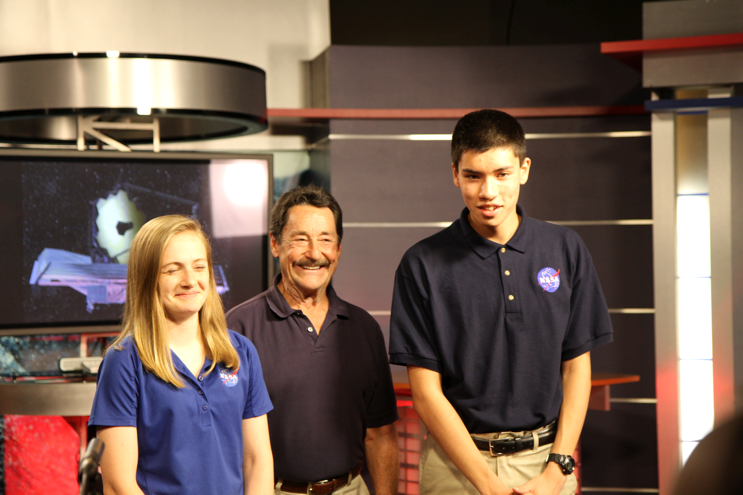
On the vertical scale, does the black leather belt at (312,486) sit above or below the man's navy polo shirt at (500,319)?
below

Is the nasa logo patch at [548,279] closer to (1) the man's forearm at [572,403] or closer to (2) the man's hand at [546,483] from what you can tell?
(1) the man's forearm at [572,403]

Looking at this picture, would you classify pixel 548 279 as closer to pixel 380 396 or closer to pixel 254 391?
Answer: pixel 380 396

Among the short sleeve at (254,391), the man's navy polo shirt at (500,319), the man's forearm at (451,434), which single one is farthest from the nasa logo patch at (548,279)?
the short sleeve at (254,391)

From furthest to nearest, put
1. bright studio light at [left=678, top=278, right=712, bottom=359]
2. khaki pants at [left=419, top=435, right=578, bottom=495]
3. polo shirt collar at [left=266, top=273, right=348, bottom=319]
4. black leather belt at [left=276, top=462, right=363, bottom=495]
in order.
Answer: bright studio light at [left=678, top=278, right=712, bottom=359]
polo shirt collar at [left=266, top=273, right=348, bottom=319]
black leather belt at [left=276, top=462, right=363, bottom=495]
khaki pants at [left=419, top=435, right=578, bottom=495]

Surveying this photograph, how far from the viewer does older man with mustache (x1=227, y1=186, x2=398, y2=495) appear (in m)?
1.93

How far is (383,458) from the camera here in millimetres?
2074

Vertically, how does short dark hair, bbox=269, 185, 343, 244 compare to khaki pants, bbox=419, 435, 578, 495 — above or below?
above

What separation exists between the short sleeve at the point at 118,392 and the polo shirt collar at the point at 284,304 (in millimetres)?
532

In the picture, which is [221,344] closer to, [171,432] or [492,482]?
[171,432]

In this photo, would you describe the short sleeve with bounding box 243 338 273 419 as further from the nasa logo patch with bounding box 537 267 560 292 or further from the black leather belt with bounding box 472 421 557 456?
the nasa logo patch with bounding box 537 267 560 292

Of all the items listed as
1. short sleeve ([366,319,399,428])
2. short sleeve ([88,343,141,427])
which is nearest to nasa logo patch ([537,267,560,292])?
short sleeve ([366,319,399,428])

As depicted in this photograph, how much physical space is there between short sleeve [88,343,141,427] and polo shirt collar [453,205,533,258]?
2.74ft

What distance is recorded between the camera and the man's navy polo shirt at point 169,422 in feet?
4.98

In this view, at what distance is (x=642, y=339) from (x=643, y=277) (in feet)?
1.12
